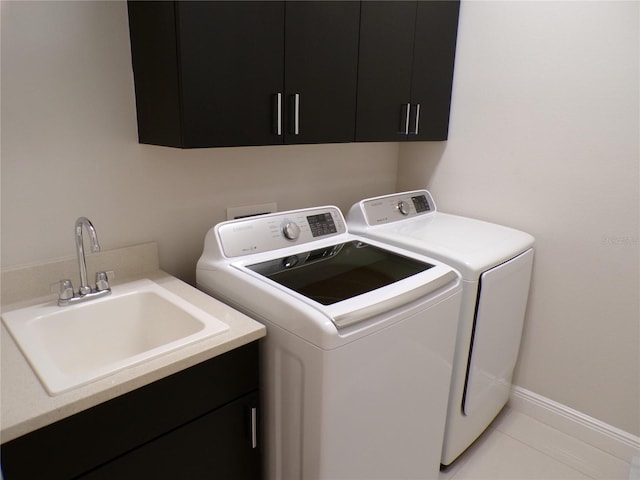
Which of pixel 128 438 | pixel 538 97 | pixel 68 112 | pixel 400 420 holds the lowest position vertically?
pixel 400 420

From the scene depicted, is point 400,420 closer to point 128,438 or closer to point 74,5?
point 128,438

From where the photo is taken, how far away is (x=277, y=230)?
65.2 inches

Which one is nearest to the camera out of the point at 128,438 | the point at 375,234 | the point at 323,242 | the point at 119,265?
the point at 128,438

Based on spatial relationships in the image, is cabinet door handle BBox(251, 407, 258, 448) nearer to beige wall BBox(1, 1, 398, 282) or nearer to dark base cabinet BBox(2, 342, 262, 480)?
dark base cabinet BBox(2, 342, 262, 480)

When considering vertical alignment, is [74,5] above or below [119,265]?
above

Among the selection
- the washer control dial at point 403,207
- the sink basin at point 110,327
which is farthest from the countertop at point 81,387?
the washer control dial at point 403,207

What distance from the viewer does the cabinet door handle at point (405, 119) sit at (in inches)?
77.0

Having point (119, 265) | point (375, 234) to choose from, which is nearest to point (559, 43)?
point (375, 234)

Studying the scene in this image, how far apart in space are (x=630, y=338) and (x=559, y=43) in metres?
1.29

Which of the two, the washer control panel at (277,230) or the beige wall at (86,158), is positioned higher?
the beige wall at (86,158)

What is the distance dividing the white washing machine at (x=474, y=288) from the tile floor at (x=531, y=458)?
0.30 ft

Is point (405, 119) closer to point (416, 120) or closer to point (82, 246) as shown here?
point (416, 120)

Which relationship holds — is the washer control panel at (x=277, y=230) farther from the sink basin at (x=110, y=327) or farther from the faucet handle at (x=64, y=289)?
the faucet handle at (x=64, y=289)

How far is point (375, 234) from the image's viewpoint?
1905mm
